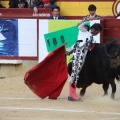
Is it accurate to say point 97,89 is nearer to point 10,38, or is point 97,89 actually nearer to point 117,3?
point 10,38

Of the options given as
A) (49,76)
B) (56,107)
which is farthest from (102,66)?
(56,107)

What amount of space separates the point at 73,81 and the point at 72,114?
58.2 inches

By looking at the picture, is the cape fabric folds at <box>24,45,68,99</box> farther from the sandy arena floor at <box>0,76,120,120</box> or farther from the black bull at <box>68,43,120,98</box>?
the black bull at <box>68,43,120,98</box>

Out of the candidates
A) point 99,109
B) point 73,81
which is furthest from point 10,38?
point 99,109

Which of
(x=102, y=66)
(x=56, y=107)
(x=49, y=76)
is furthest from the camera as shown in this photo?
(x=49, y=76)

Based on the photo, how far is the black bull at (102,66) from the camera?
889 centimetres

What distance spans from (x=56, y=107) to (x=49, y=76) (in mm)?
1254

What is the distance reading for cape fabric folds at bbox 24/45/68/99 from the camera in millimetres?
9297

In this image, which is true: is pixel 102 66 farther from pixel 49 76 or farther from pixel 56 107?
pixel 56 107

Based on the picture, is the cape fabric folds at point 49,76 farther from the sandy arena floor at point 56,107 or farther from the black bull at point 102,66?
the black bull at point 102,66

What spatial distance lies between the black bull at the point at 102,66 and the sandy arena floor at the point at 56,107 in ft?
0.91

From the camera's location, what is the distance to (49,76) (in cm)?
944

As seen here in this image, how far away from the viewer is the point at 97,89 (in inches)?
418

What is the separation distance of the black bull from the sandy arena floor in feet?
0.91
